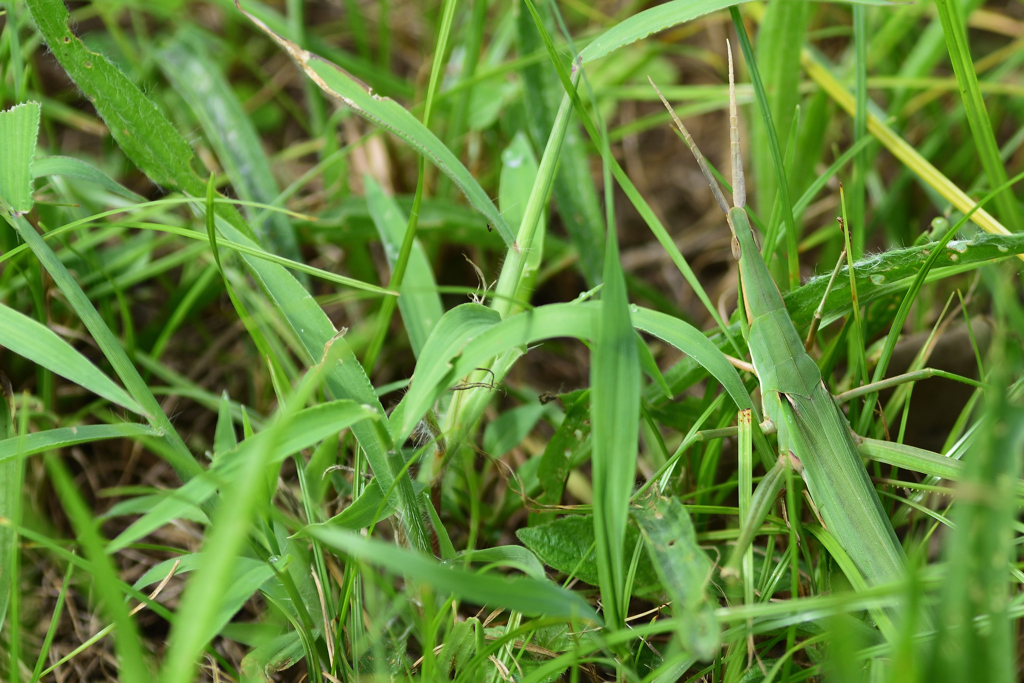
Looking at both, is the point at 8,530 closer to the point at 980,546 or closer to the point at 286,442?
the point at 286,442

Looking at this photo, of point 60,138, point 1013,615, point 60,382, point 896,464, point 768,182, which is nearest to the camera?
point 1013,615

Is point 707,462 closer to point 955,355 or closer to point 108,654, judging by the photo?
point 955,355

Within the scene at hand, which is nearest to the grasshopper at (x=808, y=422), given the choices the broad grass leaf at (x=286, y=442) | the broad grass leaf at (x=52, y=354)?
the broad grass leaf at (x=286, y=442)

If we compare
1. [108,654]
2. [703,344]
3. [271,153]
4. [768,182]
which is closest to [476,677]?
[703,344]

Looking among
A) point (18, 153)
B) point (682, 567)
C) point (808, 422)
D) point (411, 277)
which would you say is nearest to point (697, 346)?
point (808, 422)

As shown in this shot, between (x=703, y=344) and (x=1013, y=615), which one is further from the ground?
(x=703, y=344)

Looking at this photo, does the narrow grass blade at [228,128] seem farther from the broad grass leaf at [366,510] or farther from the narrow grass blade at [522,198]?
the broad grass leaf at [366,510]

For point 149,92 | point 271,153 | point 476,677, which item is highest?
point 149,92
